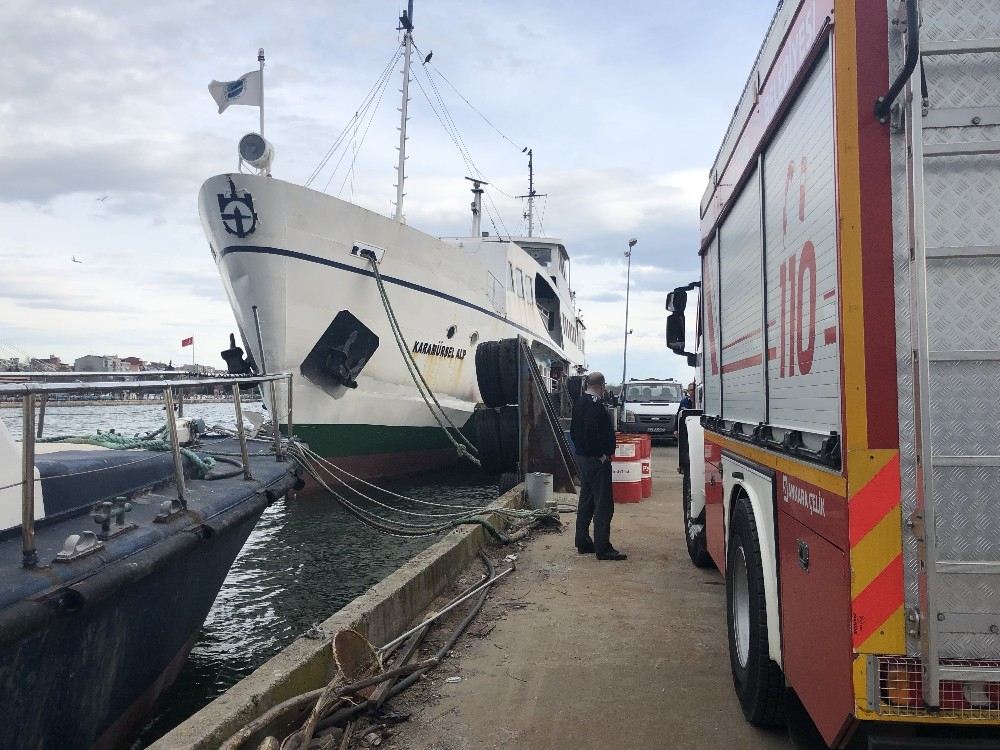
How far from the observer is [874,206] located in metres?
2.43

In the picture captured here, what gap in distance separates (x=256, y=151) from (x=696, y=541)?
9.16 meters

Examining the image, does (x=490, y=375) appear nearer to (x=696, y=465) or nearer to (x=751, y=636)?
(x=696, y=465)

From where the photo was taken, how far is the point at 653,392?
23625 mm

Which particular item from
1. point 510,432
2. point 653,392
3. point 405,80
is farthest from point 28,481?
point 653,392

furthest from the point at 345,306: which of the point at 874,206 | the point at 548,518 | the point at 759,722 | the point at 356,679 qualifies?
the point at 874,206

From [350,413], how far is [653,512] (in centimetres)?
613

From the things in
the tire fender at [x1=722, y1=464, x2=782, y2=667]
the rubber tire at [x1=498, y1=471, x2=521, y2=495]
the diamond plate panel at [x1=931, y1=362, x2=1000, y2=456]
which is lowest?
the rubber tire at [x1=498, y1=471, x2=521, y2=495]

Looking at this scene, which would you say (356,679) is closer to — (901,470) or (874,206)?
(901,470)

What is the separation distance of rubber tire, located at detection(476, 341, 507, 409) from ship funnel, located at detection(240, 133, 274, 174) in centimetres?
442

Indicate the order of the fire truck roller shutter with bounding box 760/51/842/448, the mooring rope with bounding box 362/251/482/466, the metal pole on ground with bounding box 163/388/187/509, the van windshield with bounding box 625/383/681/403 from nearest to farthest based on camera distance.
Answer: the fire truck roller shutter with bounding box 760/51/842/448, the metal pole on ground with bounding box 163/388/187/509, the mooring rope with bounding box 362/251/482/466, the van windshield with bounding box 625/383/681/403

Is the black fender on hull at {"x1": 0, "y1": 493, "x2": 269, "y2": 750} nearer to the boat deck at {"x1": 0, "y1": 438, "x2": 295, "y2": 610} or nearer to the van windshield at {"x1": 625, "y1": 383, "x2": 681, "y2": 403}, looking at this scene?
the boat deck at {"x1": 0, "y1": 438, "x2": 295, "y2": 610}

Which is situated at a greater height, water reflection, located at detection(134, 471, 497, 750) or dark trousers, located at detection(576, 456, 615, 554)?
dark trousers, located at detection(576, 456, 615, 554)

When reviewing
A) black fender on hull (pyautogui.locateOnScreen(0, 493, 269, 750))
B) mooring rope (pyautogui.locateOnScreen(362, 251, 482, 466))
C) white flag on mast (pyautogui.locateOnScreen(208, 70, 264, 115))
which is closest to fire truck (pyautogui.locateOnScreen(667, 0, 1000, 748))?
black fender on hull (pyautogui.locateOnScreen(0, 493, 269, 750))

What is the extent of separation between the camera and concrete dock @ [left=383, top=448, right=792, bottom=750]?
3688 mm
